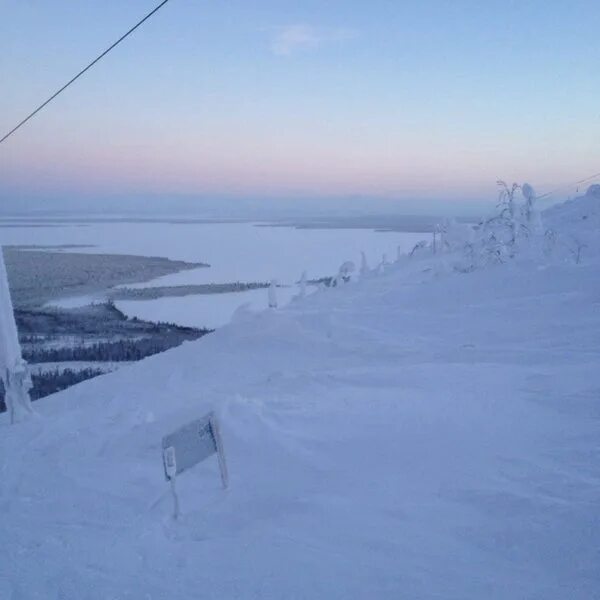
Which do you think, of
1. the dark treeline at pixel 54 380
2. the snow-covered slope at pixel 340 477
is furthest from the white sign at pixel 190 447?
the dark treeline at pixel 54 380

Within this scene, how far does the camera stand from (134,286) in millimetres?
33594

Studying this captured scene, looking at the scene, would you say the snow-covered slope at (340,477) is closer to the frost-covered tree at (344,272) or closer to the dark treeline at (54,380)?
the dark treeline at (54,380)

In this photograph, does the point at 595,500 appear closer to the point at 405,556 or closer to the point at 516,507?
the point at 516,507

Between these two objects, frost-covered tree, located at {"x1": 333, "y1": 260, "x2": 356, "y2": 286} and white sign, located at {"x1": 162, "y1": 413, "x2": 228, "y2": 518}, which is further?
frost-covered tree, located at {"x1": 333, "y1": 260, "x2": 356, "y2": 286}

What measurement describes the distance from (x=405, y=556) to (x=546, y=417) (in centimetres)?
284

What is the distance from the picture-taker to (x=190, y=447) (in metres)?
5.36

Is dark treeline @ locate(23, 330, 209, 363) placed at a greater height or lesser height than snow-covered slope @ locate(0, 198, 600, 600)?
lesser

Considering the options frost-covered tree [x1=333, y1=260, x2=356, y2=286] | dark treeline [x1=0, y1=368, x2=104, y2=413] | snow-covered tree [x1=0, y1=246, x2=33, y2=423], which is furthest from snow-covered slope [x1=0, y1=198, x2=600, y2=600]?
frost-covered tree [x1=333, y1=260, x2=356, y2=286]

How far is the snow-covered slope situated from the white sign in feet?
1.14

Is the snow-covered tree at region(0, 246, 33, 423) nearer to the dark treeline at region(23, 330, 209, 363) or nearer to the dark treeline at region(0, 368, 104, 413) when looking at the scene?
the dark treeline at region(0, 368, 104, 413)

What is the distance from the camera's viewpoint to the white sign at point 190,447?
5059 mm

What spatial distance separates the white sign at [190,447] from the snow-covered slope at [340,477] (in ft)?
1.14

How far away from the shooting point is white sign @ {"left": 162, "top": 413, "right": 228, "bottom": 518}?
5.06 metres

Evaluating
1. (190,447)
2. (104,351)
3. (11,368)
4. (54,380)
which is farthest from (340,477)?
(104,351)
